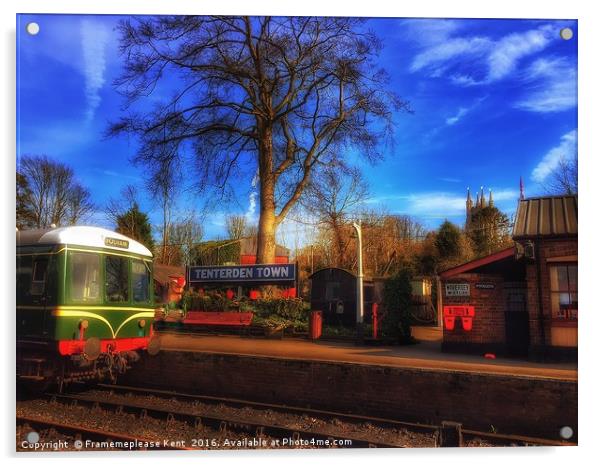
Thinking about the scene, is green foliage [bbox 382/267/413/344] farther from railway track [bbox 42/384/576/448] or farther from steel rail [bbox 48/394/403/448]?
steel rail [bbox 48/394/403/448]

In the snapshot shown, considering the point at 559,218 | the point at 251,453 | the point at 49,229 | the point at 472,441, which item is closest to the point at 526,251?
the point at 559,218

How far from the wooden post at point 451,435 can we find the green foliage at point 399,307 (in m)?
0.96

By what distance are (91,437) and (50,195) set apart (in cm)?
215

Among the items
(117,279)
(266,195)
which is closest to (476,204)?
(266,195)

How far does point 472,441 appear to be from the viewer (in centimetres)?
466

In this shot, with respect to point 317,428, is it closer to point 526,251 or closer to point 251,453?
point 251,453

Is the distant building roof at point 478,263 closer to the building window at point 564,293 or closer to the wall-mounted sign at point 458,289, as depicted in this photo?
the wall-mounted sign at point 458,289

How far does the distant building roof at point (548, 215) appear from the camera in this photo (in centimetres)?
481

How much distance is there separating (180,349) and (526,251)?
369cm

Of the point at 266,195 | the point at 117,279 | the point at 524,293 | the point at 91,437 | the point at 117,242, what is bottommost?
the point at 91,437

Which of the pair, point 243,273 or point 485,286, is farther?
point 485,286

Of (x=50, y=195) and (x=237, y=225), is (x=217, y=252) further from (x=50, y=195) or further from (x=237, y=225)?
(x=50, y=195)

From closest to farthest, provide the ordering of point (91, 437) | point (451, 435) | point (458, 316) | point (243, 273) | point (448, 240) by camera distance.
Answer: point (451, 435), point (91, 437), point (448, 240), point (243, 273), point (458, 316)

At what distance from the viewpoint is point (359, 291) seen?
202 inches
